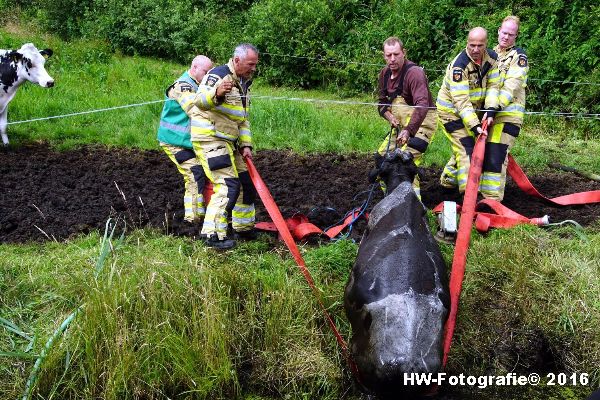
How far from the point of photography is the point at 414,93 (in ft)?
22.9

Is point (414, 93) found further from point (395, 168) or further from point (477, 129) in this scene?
point (395, 168)

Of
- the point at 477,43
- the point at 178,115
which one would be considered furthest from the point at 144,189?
the point at 477,43

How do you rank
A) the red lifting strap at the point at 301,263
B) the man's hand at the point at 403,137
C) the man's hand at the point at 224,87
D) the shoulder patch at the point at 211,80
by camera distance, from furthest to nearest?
the man's hand at the point at 403,137 → the shoulder patch at the point at 211,80 → the man's hand at the point at 224,87 → the red lifting strap at the point at 301,263

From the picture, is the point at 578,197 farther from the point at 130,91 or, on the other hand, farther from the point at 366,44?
the point at 130,91

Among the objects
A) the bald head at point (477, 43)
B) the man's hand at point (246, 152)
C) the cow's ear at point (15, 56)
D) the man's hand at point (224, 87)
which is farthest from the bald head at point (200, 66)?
the cow's ear at point (15, 56)

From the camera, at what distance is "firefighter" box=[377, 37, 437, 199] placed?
6.89 m

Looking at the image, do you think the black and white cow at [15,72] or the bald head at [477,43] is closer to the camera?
the bald head at [477,43]

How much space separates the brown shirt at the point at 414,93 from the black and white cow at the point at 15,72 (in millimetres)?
5603

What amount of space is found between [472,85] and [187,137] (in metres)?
3.17

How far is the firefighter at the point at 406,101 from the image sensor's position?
6.89m

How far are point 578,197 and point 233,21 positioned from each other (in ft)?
37.5

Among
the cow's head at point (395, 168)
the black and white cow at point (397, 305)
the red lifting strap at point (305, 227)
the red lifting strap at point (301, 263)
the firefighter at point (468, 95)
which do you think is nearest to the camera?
the black and white cow at point (397, 305)

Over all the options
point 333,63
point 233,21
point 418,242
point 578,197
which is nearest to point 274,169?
point 578,197

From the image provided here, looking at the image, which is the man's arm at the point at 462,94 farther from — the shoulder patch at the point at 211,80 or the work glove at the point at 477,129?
the shoulder patch at the point at 211,80
